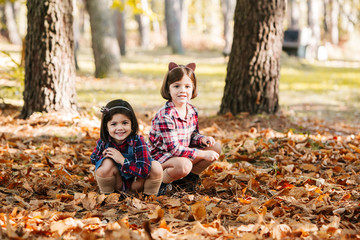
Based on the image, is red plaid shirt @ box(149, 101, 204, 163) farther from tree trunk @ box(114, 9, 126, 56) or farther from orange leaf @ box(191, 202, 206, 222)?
tree trunk @ box(114, 9, 126, 56)

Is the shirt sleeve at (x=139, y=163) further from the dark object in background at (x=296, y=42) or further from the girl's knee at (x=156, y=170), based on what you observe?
the dark object in background at (x=296, y=42)

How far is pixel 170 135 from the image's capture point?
364 centimetres

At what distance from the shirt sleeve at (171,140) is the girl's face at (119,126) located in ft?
1.08

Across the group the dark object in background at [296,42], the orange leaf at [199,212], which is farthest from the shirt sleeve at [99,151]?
the dark object in background at [296,42]

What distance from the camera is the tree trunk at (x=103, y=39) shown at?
12406 millimetres

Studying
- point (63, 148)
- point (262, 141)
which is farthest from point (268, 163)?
point (63, 148)

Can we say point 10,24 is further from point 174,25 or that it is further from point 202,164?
point 202,164

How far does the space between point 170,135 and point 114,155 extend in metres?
0.52

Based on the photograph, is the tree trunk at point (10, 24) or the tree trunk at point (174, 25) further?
the tree trunk at point (10, 24)

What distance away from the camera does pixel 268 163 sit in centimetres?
488

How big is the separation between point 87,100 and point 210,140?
5.63m

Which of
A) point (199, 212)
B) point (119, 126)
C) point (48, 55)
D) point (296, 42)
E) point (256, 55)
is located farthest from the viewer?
point (296, 42)

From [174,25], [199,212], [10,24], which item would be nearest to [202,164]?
[199,212]

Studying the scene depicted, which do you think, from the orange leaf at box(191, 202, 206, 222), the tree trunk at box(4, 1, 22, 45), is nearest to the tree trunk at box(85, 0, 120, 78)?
the orange leaf at box(191, 202, 206, 222)
